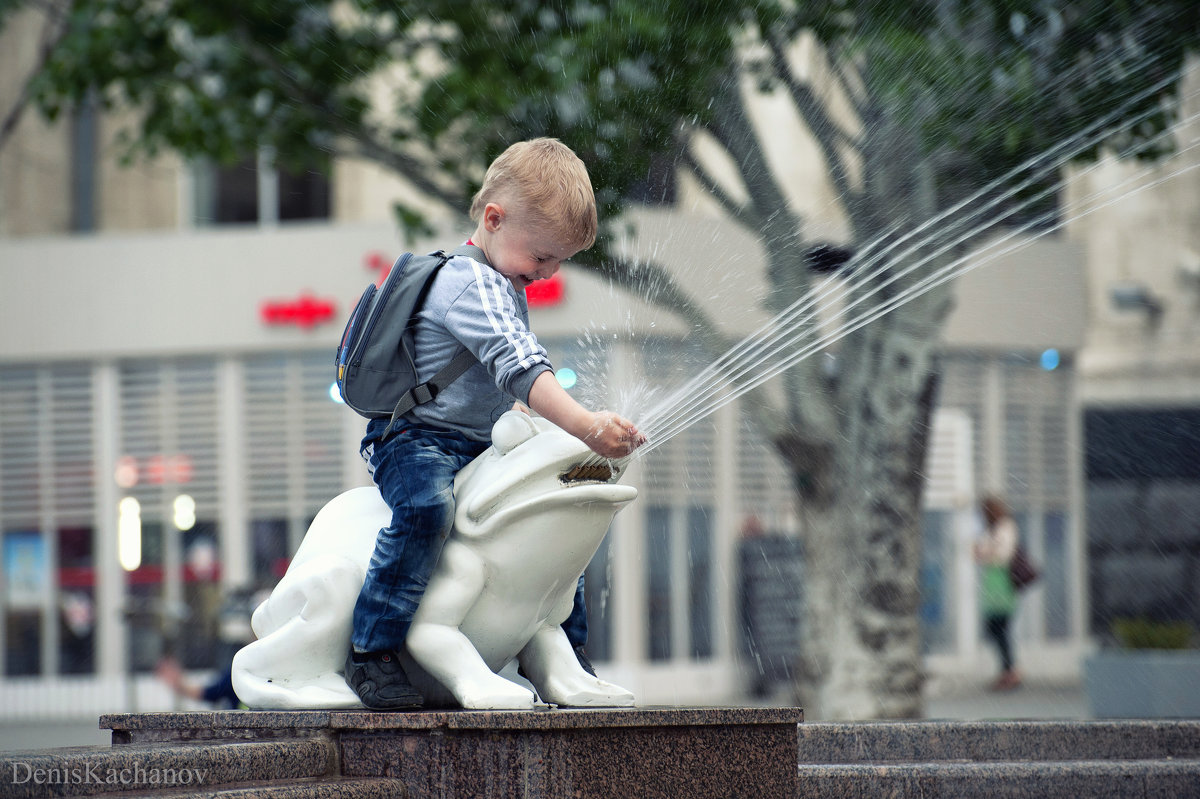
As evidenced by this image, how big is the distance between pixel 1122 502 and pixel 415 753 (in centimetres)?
1669

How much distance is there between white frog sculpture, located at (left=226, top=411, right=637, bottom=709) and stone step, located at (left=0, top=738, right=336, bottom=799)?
28 centimetres

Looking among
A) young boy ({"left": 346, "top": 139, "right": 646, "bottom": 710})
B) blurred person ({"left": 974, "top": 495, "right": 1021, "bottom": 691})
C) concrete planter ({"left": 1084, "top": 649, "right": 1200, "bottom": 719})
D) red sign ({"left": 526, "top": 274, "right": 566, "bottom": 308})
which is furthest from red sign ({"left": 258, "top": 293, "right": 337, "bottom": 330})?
young boy ({"left": 346, "top": 139, "right": 646, "bottom": 710})

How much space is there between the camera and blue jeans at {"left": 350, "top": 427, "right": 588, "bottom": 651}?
10.8 feet

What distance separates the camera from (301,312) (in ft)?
49.2

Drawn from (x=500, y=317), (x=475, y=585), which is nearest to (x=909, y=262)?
(x=500, y=317)

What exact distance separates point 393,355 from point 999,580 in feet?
39.9

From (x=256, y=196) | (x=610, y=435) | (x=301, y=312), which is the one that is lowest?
(x=610, y=435)

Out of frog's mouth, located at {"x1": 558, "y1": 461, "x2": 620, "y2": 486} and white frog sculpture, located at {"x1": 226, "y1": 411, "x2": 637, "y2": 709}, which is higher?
frog's mouth, located at {"x1": 558, "y1": 461, "x2": 620, "y2": 486}

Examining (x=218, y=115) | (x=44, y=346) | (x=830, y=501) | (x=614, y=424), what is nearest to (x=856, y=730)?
(x=614, y=424)

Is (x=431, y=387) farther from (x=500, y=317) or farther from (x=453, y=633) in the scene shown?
(x=453, y=633)

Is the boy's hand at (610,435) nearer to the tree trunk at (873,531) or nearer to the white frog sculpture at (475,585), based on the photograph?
the white frog sculpture at (475,585)

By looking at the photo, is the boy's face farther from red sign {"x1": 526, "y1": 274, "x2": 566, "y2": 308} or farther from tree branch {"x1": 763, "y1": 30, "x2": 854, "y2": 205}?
red sign {"x1": 526, "y1": 274, "x2": 566, "y2": 308}

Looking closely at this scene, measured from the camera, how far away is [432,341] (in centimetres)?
348

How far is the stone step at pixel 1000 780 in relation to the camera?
12.6 feet
